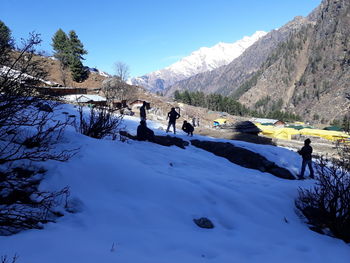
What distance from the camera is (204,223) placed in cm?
467

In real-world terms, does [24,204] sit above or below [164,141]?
below

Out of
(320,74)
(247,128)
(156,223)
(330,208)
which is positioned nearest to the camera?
(156,223)

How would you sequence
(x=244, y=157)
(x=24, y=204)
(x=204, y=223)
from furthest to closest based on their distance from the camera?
(x=244, y=157), (x=204, y=223), (x=24, y=204)

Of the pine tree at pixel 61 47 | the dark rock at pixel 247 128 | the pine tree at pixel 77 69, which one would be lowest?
the dark rock at pixel 247 128

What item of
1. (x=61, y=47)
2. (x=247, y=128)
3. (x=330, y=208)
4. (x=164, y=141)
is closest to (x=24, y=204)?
(x=330, y=208)

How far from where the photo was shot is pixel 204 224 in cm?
464

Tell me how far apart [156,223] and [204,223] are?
3.07 feet

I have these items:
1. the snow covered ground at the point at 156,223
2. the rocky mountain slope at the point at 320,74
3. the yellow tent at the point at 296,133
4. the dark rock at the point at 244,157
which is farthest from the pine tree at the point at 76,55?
the rocky mountain slope at the point at 320,74

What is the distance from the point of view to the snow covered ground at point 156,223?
317cm

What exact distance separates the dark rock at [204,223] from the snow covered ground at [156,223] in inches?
4.5

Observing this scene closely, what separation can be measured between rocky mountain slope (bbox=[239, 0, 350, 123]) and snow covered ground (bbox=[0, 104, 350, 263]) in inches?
5642

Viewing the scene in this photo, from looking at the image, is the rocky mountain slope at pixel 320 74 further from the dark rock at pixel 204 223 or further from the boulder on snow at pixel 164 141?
the dark rock at pixel 204 223

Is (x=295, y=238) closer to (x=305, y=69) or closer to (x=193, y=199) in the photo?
(x=193, y=199)

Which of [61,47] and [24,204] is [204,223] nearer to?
[24,204]
